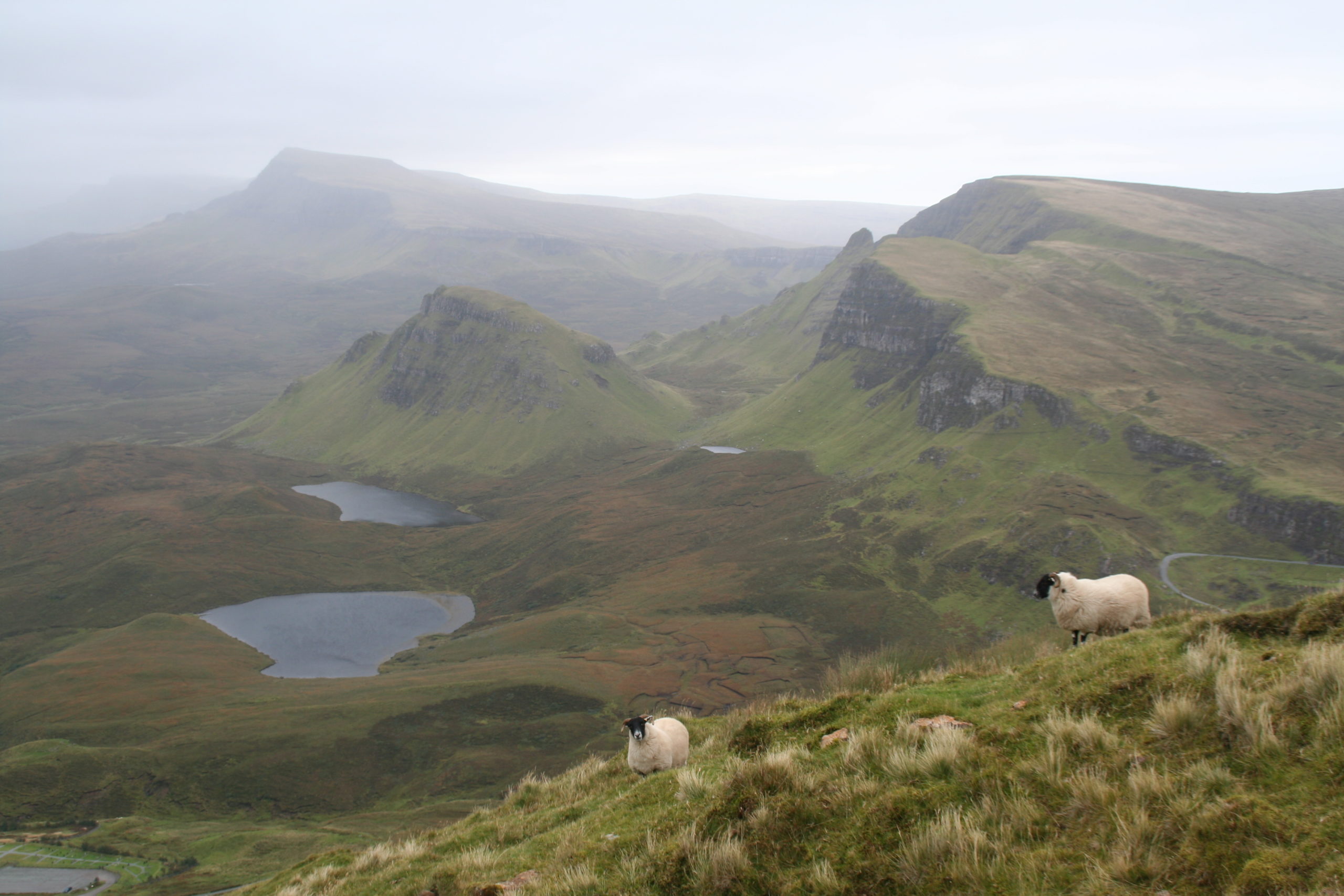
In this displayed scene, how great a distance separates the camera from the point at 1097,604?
16766 millimetres

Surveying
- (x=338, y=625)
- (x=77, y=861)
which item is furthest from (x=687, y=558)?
(x=77, y=861)

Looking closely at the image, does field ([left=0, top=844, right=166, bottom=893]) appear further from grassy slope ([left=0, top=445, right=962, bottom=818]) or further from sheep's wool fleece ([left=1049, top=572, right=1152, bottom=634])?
sheep's wool fleece ([left=1049, top=572, right=1152, bottom=634])

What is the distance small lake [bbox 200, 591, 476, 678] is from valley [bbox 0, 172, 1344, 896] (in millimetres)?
3720

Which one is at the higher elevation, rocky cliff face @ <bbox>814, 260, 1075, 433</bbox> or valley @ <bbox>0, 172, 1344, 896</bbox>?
rocky cliff face @ <bbox>814, 260, 1075, 433</bbox>

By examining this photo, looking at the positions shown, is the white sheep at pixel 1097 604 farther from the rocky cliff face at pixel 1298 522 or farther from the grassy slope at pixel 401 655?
the rocky cliff face at pixel 1298 522

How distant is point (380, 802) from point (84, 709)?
44255 mm

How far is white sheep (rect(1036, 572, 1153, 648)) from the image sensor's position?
16531 mm

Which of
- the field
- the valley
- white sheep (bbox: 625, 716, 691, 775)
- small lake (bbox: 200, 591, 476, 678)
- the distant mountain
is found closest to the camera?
white sheep (bbox: 625, 716, 691, 775)

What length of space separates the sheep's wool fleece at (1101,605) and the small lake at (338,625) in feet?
368

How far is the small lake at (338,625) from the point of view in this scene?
116m

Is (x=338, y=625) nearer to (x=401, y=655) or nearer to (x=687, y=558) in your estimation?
(x=401, y=655)

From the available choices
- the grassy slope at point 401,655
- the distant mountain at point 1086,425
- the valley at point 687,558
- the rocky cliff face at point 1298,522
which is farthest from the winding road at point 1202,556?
the grassy slope at point 401,655

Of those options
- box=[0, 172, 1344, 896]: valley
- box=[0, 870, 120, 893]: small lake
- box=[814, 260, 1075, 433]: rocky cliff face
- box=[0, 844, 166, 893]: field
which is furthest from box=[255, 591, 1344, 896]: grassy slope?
box=[814, 260, 1075, 433]: rocky cliff face

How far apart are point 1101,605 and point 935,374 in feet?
494
